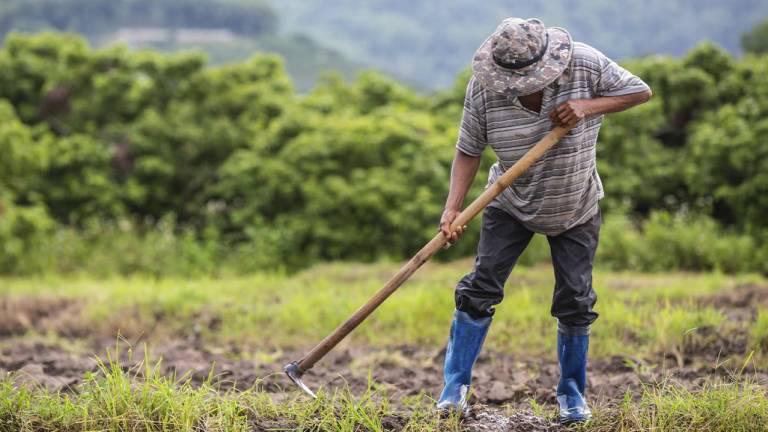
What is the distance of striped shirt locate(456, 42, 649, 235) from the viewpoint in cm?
381

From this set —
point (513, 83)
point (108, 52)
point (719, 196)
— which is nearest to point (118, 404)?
point (513, 83)

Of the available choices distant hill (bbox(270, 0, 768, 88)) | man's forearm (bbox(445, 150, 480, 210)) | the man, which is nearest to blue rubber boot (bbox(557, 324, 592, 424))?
the man

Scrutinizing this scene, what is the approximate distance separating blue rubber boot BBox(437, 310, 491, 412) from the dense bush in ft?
21.6

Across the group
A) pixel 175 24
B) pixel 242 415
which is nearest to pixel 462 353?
pixel 242 415

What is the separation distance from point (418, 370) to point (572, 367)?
6.84ft

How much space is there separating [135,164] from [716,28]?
38.6 m

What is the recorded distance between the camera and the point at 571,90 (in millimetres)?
3797

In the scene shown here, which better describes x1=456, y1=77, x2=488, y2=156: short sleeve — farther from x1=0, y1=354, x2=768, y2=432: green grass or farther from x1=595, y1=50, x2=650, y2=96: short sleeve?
x1=0, y1=354, x2=768, y2=432: green grass

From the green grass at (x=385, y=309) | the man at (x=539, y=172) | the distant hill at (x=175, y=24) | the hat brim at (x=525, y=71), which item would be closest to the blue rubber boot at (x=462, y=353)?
the man at (x=539, y=172)

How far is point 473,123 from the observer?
399cm

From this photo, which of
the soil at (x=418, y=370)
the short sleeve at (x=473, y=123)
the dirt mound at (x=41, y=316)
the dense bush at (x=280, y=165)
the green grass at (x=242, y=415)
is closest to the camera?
the green grass at (x=242, y=415)

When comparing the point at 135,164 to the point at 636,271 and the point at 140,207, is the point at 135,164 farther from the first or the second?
the point at 636,271

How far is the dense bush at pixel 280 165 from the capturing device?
455 inches

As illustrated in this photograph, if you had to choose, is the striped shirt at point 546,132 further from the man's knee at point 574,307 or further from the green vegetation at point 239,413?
the green vegetation at point 239,413
